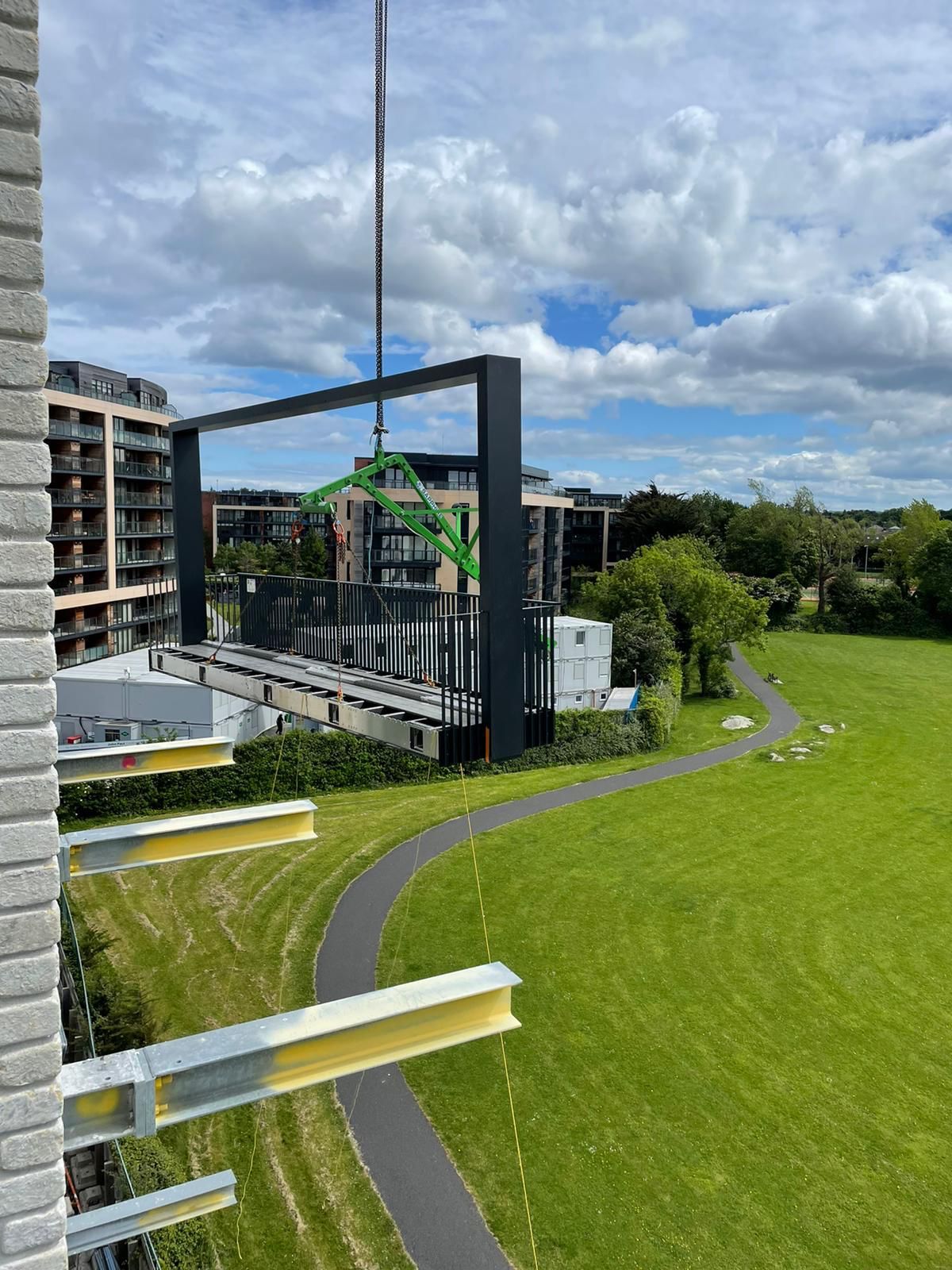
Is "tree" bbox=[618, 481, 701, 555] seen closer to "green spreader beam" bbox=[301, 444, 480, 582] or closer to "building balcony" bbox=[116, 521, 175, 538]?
"building balcony" bbox=[116, 521, 175, 538]

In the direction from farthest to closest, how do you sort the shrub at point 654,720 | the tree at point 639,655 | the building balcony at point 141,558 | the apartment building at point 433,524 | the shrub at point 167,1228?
the building balcony at point 141,558
the apartment building at point 433,524
the tree at point 639,655
the shrub at point 654,720
the shrub at point 167,1228

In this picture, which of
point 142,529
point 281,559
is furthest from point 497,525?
point 281,559

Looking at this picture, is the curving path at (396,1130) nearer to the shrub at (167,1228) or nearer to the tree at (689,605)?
the shrub at (167,1228)

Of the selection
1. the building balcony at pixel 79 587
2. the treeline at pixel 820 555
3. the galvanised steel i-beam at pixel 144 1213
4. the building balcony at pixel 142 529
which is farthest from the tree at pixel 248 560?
the galvanised steel i-beam at pixel 144 1213

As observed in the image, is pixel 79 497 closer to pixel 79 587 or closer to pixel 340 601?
pixel 79 587

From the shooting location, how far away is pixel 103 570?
39.9 meters

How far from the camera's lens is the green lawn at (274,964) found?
29.0ft

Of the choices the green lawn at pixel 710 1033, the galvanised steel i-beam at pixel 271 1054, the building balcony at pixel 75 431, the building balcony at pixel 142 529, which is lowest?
the green lawn at pixel 710 1033

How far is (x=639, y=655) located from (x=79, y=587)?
24.2m

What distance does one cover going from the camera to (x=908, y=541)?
215ft

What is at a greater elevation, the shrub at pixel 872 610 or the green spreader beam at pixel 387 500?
the green spreader beam at pixel 387 500

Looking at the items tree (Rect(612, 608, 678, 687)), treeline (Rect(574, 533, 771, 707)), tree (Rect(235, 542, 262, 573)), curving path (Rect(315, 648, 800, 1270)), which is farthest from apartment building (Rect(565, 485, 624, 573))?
curving path (Rect(315, 648, 800, 1270))

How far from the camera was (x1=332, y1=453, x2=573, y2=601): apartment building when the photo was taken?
40688 mm

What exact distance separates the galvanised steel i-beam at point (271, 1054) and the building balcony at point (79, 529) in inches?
1442
